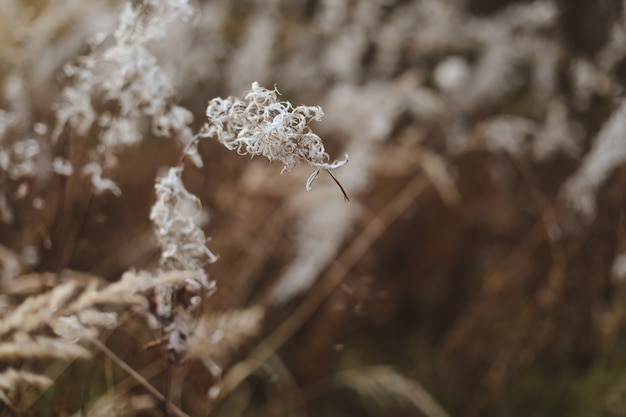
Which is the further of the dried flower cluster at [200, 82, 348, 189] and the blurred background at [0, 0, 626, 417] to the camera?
the blurred background at [0, 0, 626, 417]

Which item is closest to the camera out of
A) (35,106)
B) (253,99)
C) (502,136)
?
(253,99)

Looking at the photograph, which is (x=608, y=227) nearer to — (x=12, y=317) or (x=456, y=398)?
(x=456, y=398)

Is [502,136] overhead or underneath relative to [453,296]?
overhead

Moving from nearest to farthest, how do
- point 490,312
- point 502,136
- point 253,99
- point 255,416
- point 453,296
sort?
1. point 253,99
2. point 502,136
3. point 255,416
4. point 490,312
5. point 453,296

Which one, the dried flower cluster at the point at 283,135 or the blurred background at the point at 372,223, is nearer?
the dried flower cluster at the point at 283,135

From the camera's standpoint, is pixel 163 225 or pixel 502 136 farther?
pixel 502 136

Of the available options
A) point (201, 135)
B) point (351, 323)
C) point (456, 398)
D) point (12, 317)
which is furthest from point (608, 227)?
point (12, 317)

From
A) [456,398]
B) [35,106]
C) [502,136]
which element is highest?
[35,106]

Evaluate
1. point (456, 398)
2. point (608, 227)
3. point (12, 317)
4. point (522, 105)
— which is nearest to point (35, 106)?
point (12, 317)
